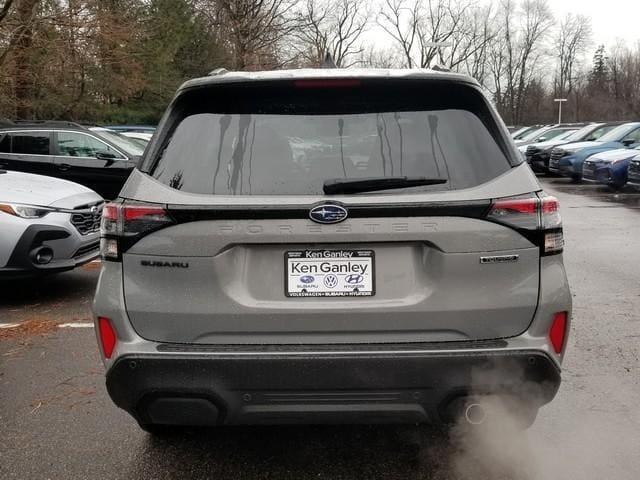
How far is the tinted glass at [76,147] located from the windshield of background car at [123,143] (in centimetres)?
18

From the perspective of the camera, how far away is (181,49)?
118ft

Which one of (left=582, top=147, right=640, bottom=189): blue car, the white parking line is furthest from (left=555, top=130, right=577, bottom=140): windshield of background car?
the white parking line

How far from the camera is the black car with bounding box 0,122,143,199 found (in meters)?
11.9

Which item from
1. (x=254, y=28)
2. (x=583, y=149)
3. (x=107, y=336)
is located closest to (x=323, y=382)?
(x=107, y=336)

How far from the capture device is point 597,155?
17188 millimetres

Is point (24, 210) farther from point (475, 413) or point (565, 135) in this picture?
point (565, 135)

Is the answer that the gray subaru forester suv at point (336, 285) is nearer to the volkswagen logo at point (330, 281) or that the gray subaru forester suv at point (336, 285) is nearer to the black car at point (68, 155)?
the volkswagen logo at point (330, 281)

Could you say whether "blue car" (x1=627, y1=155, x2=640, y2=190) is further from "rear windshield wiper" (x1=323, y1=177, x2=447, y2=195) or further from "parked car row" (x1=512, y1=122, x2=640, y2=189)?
"rear windshield wiper" (x1=323, y1=177, x2=447, y2=195)

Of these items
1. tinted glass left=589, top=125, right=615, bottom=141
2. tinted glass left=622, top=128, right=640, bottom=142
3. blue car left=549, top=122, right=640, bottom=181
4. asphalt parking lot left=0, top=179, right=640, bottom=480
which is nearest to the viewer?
asphalt parking lot left=0, top=179, right=640, bottom=480

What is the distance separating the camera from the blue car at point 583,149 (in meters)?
18.6

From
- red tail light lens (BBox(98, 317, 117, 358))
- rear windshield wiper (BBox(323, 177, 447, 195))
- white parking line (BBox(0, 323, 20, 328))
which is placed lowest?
white parking line (BBox(0, 323, 20, 328))

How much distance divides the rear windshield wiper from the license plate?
242mm

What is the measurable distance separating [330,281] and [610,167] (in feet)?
50.7

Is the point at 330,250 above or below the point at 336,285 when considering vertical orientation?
above
